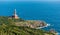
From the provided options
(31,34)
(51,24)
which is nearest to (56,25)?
(51,24)

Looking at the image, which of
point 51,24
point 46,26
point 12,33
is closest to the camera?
point 12,33

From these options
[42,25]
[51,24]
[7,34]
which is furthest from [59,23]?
[7,34]

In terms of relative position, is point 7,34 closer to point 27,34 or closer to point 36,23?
point 27,34

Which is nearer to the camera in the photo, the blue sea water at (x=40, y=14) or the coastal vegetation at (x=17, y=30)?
the coastal vegetation at (x=17, y=30)

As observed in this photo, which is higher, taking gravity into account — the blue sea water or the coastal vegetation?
the blue sea water

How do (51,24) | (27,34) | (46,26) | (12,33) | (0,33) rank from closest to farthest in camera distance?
(0,33) → (12,33) → (27,34) → (46,26) → (51,24)

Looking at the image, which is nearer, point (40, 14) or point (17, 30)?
point (17, 30)

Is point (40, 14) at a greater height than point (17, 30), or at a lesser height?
greater

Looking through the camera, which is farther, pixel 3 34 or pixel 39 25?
pixel 39 25

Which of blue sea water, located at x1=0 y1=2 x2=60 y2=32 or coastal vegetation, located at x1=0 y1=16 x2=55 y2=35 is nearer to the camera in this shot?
coastal vegetation, located at x1=0 y1=16 x2=55 y2=35

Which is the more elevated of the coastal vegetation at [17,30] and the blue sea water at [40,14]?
the blue sea water at [40,14]
